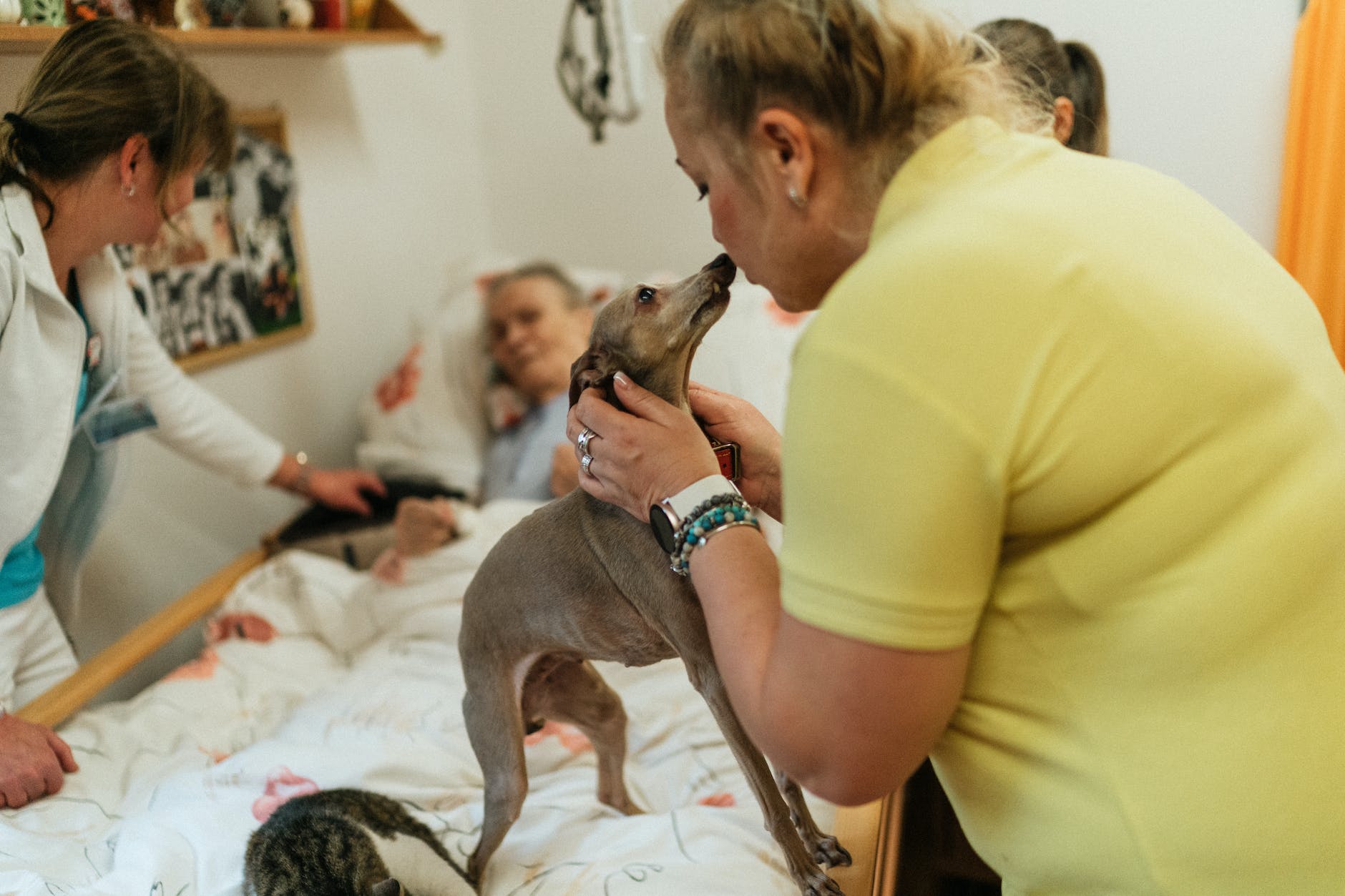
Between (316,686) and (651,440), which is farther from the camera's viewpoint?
(316,686)

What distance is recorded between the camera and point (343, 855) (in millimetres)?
1204

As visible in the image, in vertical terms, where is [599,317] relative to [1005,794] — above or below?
above

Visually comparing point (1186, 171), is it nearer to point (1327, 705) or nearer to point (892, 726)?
point (1327, 705)

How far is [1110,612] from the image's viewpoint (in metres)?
0.70

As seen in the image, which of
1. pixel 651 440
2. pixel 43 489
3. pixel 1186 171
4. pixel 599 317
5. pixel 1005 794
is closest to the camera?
pixel 1005 794

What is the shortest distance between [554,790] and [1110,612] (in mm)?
1003

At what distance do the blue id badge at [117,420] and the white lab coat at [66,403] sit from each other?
0.06ft

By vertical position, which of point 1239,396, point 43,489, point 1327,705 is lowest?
point 43,489

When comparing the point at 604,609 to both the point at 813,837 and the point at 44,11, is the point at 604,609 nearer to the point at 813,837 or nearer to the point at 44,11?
the point at 813,837

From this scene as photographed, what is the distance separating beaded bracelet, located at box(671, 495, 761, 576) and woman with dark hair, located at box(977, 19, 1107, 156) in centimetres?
96

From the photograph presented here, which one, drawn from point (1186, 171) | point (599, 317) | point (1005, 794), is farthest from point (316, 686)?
point (1186, 171)

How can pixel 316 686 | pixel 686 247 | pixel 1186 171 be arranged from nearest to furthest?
pixel 316 686
pixel 1186 171
pixel 686 247

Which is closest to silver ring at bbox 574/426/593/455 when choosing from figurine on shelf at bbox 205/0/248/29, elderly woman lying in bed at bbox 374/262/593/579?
elderly woman lying in bed at bbox 374/262/593/579

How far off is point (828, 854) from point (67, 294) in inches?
54.9
